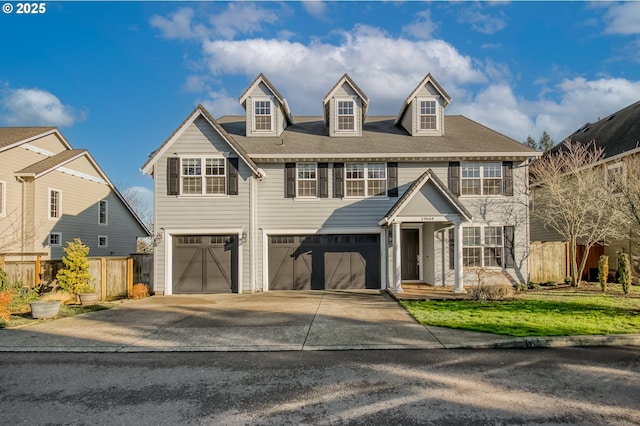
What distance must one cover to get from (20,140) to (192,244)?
33.6 ft

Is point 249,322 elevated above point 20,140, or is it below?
below

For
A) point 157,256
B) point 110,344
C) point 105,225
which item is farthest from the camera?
point 105,225

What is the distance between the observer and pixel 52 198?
63.1ft

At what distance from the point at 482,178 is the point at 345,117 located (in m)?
6.46

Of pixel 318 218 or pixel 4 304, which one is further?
pixel 318 218

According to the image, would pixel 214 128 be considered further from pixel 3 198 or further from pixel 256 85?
pixel 3 198

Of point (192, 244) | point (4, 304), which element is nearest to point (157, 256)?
point (192, 244)

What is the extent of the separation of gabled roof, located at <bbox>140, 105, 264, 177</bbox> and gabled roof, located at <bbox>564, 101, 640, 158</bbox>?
1617 centimetres

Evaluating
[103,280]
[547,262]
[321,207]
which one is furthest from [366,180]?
[103,280]

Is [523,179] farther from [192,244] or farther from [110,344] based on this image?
[110,344]

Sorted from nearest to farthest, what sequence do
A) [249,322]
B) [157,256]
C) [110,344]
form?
[110,344] < [249,322] < [157,256]

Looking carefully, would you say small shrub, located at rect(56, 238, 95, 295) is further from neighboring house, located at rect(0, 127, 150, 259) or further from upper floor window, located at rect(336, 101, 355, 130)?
upper floor window, located at rect(336, 101, 355, 130)

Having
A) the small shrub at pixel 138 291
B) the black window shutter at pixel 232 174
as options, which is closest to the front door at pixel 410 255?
the black window shutter at pixel 232 174

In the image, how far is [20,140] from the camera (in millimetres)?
17969
